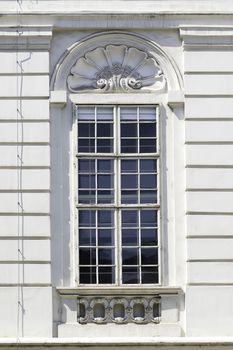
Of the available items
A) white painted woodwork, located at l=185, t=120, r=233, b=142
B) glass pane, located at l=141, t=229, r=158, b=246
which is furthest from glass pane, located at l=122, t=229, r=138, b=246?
white painted woodwork, located at l=185, t=120, r=233, b=142

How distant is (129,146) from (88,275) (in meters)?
2.13

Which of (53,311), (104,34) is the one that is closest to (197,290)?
(53,311)

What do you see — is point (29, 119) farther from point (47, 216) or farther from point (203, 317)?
point (203, 317)

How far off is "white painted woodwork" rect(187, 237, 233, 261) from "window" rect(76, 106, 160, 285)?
0.54 metres

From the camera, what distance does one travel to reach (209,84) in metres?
28.8

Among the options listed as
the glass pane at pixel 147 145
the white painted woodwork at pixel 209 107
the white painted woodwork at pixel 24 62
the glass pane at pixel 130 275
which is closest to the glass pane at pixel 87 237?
the glass pane at pixel 130 275

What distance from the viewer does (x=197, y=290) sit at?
28281mm

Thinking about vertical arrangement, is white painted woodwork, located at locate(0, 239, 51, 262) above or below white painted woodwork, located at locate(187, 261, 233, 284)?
above

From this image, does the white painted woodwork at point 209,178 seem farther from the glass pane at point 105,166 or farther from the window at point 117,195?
the glass pane at point 105,166

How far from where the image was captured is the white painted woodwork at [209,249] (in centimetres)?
2836

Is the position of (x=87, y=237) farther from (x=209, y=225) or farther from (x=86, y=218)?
(x=209, y=225)

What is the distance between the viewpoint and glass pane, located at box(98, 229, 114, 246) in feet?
93.6

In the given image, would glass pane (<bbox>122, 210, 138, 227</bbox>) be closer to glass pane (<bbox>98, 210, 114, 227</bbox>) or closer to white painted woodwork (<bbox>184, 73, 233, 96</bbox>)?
glass pane (<bbox>98, 210, 114, 227</bbox>)

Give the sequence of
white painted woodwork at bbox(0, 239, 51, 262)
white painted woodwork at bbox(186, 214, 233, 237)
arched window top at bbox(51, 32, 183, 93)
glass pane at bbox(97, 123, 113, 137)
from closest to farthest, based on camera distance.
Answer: white painted woodwork at bbox(0, 239, 51, 262) → white painted woodwork at bbox(186, 214, 233, 237) → glass pane at bbox(97, 123, 113, 137) → arched window top at bbox(51, 32, 183, 93)
